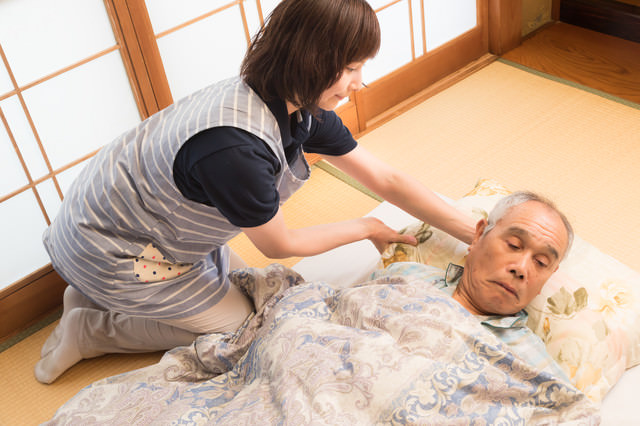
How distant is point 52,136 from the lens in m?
2.61

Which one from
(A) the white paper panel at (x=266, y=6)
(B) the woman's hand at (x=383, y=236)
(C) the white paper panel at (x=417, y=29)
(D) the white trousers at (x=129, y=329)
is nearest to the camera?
(B) the woman's hand at (x=383, y=236)

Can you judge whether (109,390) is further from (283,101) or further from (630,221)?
(630,221)

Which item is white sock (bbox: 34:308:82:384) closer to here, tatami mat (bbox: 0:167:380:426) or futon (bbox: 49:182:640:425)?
tatami mat (bbox: 0:167:380:426)

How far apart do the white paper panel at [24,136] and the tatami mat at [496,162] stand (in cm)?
65

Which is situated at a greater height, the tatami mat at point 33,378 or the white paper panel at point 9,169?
the white paper panel at point 9,169

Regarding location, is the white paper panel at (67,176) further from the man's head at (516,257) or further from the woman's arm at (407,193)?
the man's head at (516,257)

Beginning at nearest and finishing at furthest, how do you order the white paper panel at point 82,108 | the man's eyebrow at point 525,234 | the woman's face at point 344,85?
the woman's face at point 344,85 → the man's eyebrow at point 525,234 → the white paper panel at point 82,108

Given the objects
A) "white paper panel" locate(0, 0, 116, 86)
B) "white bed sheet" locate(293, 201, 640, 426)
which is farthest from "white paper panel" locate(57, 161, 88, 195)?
"white bed sheet" locate(293, 201, 640, 426)

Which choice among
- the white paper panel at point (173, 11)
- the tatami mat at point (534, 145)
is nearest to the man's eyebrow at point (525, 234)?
the tatami mat at point (534, 145)

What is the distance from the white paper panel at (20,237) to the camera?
2617 mm

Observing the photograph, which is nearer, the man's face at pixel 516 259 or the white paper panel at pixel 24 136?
the man's face at pixel 516 259

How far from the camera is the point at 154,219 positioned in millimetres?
1951

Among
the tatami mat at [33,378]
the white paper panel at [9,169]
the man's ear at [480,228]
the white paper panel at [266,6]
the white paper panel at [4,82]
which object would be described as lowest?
the tatami mat at [33,378]

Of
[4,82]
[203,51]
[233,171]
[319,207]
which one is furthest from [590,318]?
[4,82]
